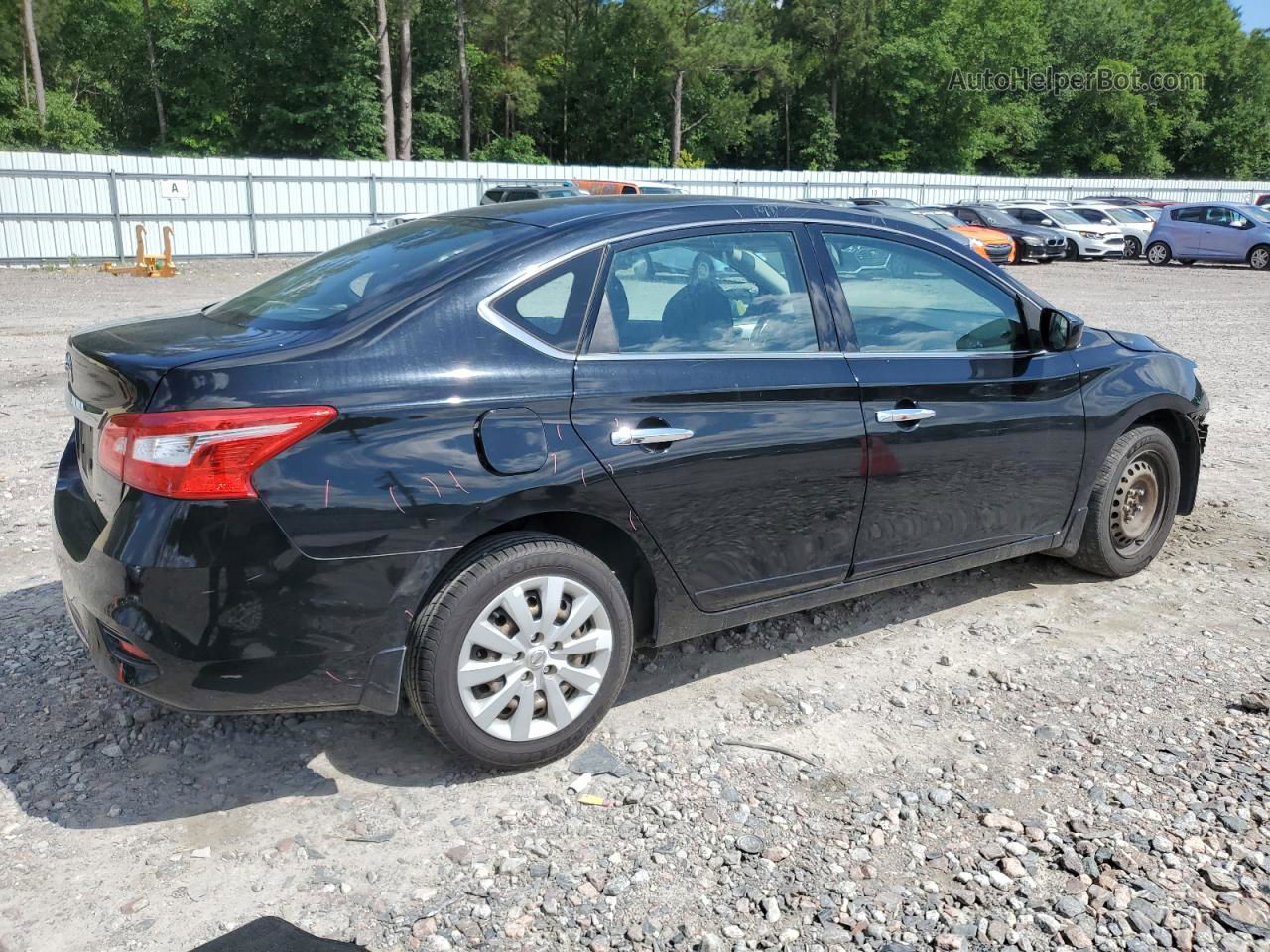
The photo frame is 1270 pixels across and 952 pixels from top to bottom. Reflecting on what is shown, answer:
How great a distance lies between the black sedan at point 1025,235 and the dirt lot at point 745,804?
25363 mm

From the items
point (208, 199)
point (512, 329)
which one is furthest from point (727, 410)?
point (208, 199)

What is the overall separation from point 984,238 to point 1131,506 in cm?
2170

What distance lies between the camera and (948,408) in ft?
13.7

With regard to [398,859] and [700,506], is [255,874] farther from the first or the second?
[700,506]

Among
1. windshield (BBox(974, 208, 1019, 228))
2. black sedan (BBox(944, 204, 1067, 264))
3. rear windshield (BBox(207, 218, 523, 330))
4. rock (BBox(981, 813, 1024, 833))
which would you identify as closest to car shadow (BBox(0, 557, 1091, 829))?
rock (BBox(981, 813, 1024, 833))

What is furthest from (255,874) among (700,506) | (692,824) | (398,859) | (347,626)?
(700,506)

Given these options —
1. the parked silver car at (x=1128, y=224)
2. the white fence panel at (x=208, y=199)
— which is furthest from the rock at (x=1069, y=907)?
the parked silver car at (x=1128, y=224)

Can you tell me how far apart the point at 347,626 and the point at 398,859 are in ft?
2.11

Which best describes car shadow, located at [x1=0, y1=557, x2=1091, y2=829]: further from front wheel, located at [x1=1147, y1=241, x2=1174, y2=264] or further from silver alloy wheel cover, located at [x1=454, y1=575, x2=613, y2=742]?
front wheel, located at [x1=1147, y1=241, x2=1174, y2=264]

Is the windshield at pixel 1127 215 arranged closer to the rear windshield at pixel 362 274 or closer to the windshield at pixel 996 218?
the windshield at pixel 996 218

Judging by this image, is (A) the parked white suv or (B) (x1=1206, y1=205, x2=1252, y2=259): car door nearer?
(B) (x1=1206, y1=205, x2=1252, y2=259): car door

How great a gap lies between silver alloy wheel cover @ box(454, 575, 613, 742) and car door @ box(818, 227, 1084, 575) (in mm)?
1172

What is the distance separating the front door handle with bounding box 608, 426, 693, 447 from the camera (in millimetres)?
3396

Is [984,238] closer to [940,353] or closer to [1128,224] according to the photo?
[1128,224]
